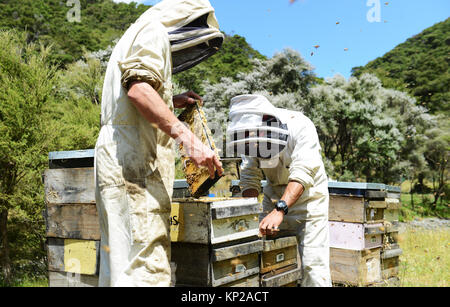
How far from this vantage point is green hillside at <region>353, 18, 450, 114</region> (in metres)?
40.9

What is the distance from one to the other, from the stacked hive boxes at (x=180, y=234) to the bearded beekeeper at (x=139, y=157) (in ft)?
1.34

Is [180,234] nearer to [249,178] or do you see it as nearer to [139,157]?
[139,157]

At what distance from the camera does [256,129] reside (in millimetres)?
2955

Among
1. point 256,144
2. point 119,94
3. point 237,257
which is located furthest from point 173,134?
point 256,144

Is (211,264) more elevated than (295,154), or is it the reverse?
(295,154)

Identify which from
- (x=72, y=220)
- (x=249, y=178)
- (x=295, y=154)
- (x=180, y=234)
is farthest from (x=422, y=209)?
(x=180, y=234)

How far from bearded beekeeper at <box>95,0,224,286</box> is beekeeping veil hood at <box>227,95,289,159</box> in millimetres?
1029

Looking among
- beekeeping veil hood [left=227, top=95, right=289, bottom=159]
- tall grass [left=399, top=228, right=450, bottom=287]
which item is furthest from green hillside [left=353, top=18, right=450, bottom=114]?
beekeeping veil hood [left=227, top=95, right=289, bottom=159]

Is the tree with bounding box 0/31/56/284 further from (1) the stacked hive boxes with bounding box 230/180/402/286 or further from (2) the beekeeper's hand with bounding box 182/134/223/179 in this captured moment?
(2) the beekeeper's hand with bounding box 182/134/223/179

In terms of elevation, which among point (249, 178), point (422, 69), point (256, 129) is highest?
point (422, 69)

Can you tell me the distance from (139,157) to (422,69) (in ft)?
171

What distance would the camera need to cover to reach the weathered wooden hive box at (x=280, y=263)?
2.79m

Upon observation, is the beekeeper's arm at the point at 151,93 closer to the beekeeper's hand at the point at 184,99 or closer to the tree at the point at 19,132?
the beekeeper's hand at the point at 184,99
